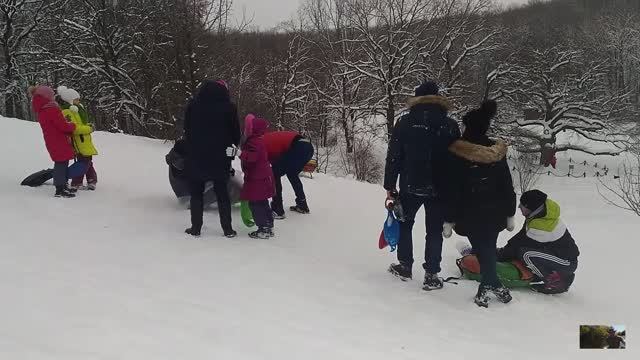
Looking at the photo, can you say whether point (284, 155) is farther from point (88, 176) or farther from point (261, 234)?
point (88, 176)

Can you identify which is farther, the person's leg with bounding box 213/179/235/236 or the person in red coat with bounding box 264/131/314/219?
the person in red coat with bounding box 264/131/314/219

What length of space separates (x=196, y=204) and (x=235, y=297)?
1970 mm

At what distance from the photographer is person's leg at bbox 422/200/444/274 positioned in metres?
5.10

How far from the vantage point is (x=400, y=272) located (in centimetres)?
540

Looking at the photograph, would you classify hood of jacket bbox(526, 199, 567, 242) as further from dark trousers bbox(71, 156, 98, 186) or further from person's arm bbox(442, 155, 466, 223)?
dark trousers bbox(71, 156, 98, 186)

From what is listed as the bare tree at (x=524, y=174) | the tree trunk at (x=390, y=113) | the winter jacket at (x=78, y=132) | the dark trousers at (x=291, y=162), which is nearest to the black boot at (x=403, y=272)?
the dark trousers at (x=291, y=162)

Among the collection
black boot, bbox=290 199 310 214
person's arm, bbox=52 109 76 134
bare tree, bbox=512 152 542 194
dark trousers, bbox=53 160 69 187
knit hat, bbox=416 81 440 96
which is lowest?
bare tree, bbox=512 152 542 194

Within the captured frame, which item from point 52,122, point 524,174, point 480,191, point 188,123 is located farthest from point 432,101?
point 524,174

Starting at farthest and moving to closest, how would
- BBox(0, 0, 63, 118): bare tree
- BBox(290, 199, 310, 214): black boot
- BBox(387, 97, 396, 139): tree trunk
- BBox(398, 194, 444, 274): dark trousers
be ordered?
1. BBox(387, 97, 396, 139): tree trunk
2. BBox(0, 0, 63, 118): bare tree
3. BBox(290, 199, 310, 214): black boot
4. BBox(398, 194, 444, 274): dark trousers

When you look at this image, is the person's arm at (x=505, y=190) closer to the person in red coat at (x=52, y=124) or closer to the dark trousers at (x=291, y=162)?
the dark trousers at (x=291, y=162)

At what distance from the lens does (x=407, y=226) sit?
5.27m

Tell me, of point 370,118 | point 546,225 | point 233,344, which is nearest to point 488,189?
point 546,225

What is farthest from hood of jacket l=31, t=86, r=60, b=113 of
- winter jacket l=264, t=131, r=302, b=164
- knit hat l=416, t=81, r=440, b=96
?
knit hat l=416, t=81, r=440, b=96

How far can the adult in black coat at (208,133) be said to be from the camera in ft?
19.0
